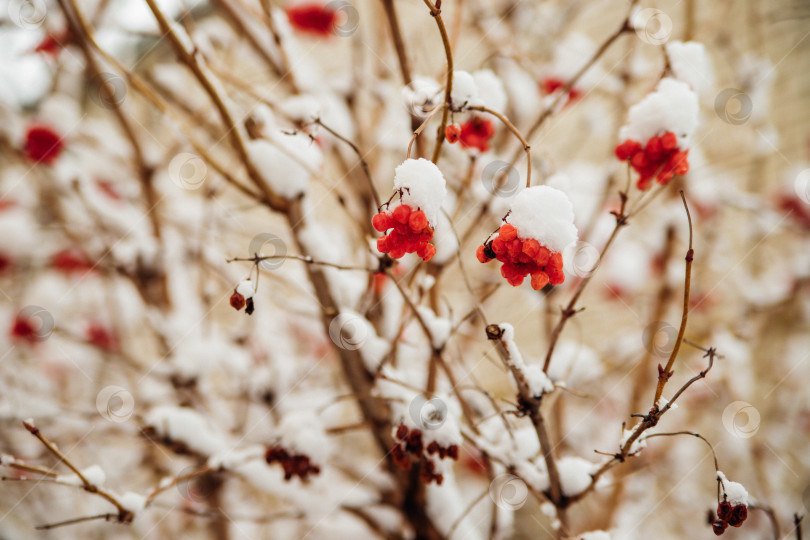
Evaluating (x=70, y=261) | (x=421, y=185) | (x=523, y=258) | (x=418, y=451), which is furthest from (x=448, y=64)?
(x=70, y=261)

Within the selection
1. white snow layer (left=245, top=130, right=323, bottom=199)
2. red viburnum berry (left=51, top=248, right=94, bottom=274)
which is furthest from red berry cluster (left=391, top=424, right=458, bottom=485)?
red viburnum berry (left=51, top=248, right=94, bottom=274)

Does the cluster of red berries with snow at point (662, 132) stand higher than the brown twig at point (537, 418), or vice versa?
the cluster of red berries with snow at point (662, 132)

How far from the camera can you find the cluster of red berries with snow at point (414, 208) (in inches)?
27.9

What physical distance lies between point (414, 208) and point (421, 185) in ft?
0.13

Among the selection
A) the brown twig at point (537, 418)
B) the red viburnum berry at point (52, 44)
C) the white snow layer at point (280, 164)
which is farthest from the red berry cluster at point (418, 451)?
the red viburnum berry at point (52, 44)

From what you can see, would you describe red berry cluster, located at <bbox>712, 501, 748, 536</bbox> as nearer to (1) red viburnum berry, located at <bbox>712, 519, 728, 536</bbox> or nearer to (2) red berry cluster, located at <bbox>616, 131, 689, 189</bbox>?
(1) red viburnum berry, located at <bbox>712, 519, 728, 536</bbox>

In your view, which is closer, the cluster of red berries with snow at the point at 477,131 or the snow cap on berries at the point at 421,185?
the snow cap on berries at the point at 421,185

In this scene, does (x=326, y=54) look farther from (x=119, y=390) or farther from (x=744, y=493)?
(x=744, y=493)

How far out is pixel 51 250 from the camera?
256cm

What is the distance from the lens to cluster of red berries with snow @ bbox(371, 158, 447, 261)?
0.71m

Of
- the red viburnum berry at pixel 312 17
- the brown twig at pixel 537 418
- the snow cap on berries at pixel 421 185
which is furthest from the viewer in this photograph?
the red viburnum berry at pixel 312 17

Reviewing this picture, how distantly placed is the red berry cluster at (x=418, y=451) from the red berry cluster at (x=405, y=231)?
422 mm

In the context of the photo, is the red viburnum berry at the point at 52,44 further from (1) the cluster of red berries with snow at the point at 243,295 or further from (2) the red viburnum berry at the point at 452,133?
(2) the red viburnum berry at the point at 452,133

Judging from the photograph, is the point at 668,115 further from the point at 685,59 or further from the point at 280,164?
the point at 280,164
